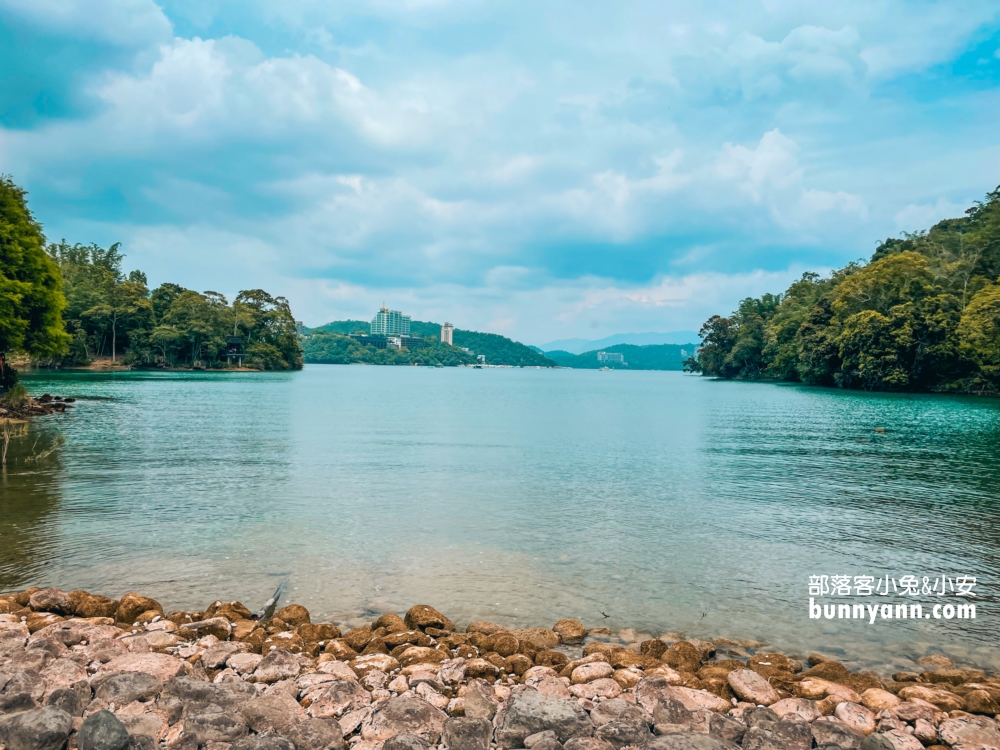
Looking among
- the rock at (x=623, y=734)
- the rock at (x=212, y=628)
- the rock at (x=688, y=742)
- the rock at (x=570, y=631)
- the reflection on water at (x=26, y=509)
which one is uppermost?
the rock at (x=688, y=742)

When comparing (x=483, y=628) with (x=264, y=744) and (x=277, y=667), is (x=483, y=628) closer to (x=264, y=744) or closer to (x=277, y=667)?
(x=277, y=667)

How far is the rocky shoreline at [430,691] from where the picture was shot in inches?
250

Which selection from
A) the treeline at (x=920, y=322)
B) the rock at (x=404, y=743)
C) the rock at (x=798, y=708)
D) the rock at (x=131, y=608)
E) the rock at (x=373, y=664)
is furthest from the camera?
the treeline at (x=920, y=322)

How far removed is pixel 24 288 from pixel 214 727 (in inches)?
1814

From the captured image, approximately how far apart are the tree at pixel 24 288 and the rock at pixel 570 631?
44.0 m

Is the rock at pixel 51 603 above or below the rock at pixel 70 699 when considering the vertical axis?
below

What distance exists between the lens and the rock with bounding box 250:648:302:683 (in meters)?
7.79

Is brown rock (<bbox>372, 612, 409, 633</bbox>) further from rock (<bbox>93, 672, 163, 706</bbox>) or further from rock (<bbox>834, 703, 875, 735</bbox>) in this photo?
rock (<bbox>834, 703, 875, 735</bbox>)

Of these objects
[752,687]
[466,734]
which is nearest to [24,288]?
[466,734]

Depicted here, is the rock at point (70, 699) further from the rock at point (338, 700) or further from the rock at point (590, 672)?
the rock at point (590, 672)

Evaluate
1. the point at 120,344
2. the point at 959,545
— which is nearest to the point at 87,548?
the point at 959,545

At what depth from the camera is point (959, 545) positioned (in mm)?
15500

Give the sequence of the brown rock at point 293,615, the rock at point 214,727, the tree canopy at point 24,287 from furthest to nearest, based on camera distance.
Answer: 1. the tree canopy at point 24,287
2. the brown rock at point 293,615
3. the rock at point 214,727

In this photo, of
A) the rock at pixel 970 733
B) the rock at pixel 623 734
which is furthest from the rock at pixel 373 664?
the rock at pixel 970 733
